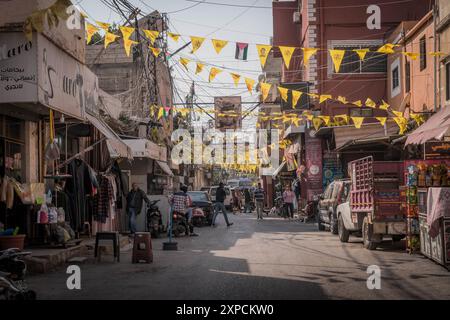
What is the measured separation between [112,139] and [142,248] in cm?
500

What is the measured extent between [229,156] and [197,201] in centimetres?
3775

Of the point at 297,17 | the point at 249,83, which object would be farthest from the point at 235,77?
the point at 297,17

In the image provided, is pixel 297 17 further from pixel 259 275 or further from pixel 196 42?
pixel 259 275

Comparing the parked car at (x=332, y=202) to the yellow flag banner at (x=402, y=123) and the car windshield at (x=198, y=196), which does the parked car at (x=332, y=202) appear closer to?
the yellow flag banner at (x=402, y=123)

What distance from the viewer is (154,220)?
21.4m

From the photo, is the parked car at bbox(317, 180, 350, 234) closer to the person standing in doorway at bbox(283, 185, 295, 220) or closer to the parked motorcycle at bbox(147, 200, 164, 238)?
the parked motorcycle at bbox(147, 200, 164, 238)

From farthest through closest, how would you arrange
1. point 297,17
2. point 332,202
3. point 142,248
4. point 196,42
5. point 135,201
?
point 297,17
point 135,201
point 332,202
point 196,42
point 142,248

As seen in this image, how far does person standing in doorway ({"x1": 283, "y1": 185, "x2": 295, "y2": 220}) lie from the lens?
3394cm

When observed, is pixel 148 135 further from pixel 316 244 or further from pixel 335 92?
pixel 316 244

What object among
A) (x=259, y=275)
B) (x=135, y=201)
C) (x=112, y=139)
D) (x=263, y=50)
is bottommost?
(x=259, y=275)

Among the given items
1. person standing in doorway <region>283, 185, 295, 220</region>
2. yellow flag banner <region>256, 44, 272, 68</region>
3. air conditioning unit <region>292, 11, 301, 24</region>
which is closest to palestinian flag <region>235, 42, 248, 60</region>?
yellow flag banner <region>256, 44, 272, 68</region>

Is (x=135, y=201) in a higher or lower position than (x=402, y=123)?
lower

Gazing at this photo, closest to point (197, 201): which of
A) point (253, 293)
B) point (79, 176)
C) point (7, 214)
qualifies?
point (79, 176)

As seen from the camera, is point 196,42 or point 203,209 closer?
point 196,42
